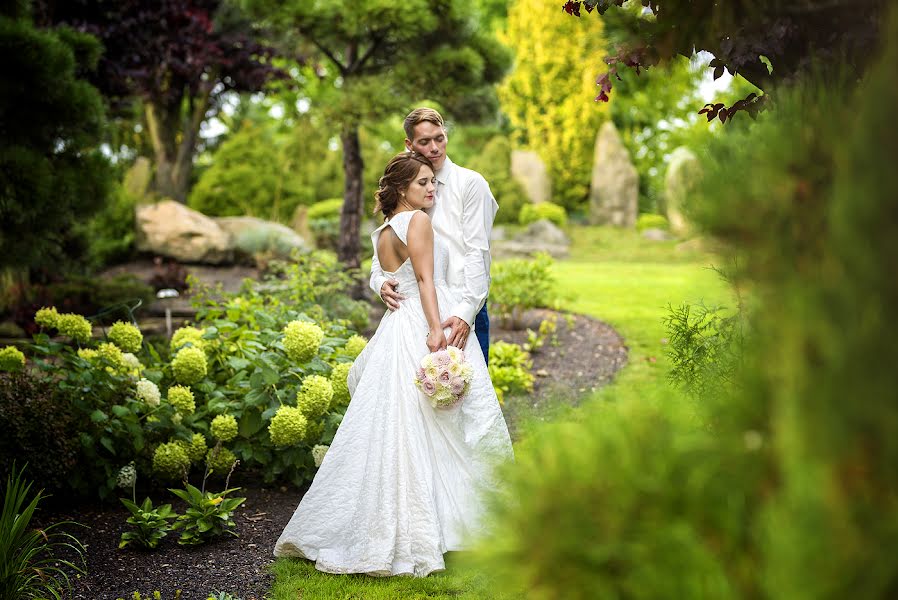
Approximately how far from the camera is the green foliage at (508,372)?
247 inches

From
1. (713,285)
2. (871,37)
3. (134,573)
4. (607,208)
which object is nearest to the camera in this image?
(713,285)

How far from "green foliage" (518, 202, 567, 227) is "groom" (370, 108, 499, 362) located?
47.3 feet

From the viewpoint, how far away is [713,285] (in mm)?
1409

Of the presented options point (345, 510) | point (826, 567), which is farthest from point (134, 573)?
point (826, 567)

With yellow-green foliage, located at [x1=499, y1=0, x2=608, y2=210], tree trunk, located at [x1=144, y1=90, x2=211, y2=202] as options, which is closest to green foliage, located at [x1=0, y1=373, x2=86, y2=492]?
tree trunk, located at [x1=144, y1=90, x2=211, y2=202]

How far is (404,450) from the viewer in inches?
127

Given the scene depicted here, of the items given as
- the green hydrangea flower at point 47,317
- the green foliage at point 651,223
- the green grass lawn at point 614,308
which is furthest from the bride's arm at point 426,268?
the green foliage at point 651,223

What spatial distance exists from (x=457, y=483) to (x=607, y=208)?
16.8 metres

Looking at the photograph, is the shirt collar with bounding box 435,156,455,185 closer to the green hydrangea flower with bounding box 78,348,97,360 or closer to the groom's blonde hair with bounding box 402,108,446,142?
the groom's blonde hair with bounding box 402,108,446,142

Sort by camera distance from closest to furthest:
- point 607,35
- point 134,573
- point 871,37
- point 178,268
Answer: point 871,37 → point 607,35 → point 134,573 → point 178,268

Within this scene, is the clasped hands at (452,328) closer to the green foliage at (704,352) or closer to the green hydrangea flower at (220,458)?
the green foliage at (704,352)

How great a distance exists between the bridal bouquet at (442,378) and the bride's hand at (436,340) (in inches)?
3.7

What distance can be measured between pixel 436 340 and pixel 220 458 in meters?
1.48

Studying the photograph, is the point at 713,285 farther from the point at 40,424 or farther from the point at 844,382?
the point at 40,424
